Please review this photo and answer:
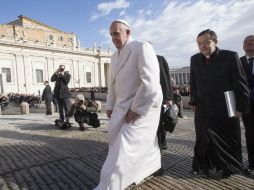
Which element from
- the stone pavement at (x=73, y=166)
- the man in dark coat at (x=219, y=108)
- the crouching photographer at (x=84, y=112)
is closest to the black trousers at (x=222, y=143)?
the man in dark coat at (x=219, y=108)

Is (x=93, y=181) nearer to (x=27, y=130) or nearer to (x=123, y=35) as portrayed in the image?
(x=123, y=35)

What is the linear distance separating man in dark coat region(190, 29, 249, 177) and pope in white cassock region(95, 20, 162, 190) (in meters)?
0.81

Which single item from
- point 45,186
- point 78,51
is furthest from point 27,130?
point 78,51

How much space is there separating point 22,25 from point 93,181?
65372 mm

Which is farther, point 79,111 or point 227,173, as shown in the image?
point 79,111

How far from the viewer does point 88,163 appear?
4656mm

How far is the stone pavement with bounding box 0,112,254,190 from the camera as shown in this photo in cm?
363

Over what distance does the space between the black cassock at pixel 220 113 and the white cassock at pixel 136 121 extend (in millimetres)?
809

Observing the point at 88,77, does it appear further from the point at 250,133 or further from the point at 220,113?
the point at 220,113

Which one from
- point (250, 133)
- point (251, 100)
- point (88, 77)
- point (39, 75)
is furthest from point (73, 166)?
point (88, 77)

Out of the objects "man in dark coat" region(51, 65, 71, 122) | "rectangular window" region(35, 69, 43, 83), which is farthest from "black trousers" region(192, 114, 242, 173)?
"rectangular window" region(35, 69, 43, 83)

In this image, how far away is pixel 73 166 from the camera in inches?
177

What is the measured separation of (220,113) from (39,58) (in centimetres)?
5006

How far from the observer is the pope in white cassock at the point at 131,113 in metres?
3.07
